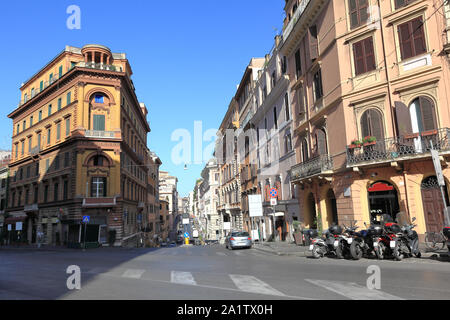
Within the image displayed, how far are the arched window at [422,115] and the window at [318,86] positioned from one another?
19.3 feet

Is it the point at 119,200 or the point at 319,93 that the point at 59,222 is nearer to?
the point at 119,200

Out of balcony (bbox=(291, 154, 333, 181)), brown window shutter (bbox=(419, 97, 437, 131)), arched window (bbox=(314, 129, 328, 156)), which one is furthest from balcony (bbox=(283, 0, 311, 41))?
brown window shutter (bbox=(419, 97, 437, 131))

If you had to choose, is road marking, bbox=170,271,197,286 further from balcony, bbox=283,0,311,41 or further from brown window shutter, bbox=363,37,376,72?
balcony, bbox=283,0,311,41

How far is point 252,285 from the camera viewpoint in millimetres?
7770

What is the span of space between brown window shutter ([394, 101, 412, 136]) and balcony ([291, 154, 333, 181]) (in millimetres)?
4513

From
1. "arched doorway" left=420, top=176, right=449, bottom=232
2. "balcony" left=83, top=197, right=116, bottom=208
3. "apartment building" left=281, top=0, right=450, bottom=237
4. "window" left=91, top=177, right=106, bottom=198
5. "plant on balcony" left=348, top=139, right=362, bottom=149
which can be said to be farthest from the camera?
"window" left=91, top=177, right=106, bottom=198

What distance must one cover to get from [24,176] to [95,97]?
17.0 m

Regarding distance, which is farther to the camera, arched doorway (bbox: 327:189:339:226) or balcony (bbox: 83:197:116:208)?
balcony (bbox: 83:197:116:208)

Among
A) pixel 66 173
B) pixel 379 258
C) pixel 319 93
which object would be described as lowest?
pixel 379 258

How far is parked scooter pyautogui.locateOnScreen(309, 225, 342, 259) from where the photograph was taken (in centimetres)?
1356

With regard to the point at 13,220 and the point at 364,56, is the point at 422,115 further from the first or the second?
the point at 13,220

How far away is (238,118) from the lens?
47938mm

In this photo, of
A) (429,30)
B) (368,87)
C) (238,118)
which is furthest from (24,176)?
(429,30)

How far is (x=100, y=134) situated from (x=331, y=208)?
83.1 feet
